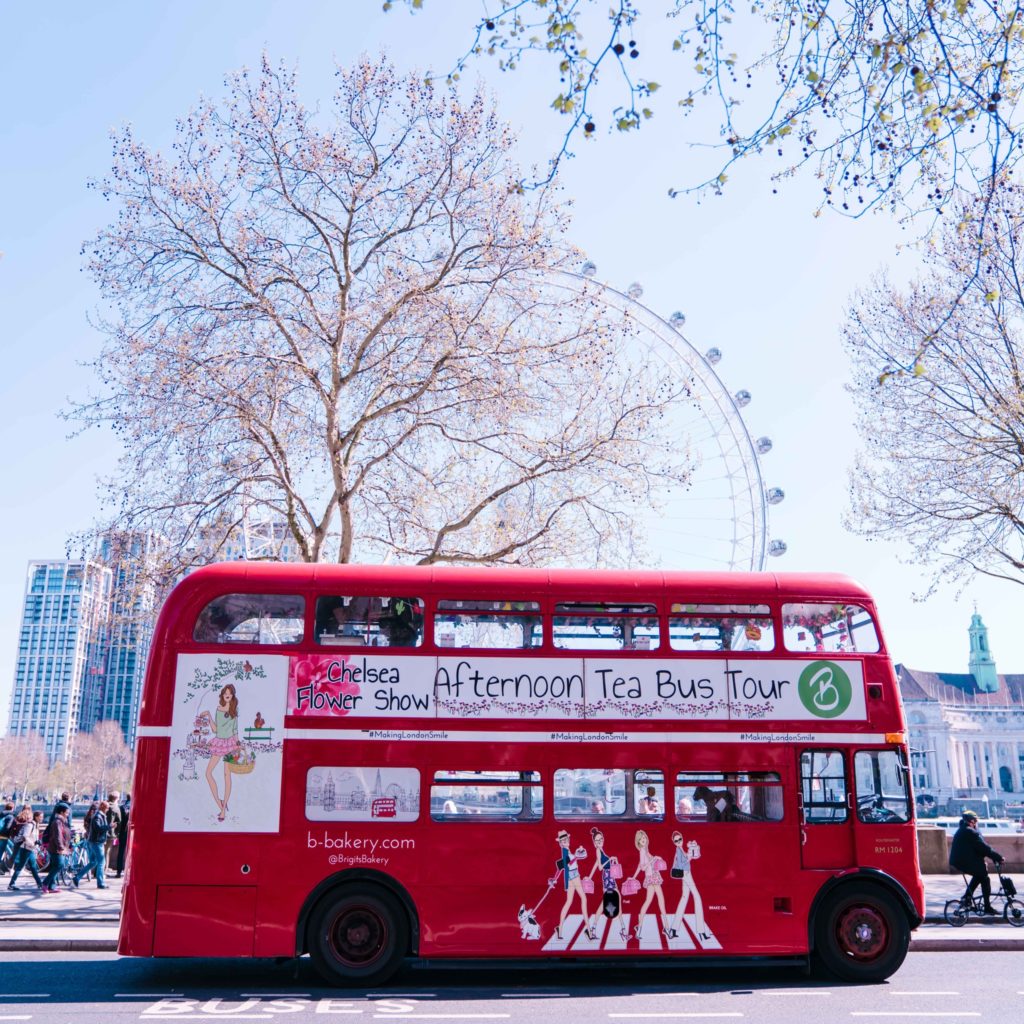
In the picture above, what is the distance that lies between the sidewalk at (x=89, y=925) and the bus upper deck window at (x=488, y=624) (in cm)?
706

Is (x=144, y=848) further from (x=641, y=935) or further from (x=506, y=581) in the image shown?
(x=641, y=935)

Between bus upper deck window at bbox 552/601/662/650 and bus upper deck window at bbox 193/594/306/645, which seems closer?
bus upper deck window at bbox 193/594/306/645

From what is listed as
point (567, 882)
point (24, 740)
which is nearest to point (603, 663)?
point (567, 882)

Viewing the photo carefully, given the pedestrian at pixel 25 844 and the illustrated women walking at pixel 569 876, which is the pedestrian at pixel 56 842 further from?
the illustrated women walking at pixel 569 876

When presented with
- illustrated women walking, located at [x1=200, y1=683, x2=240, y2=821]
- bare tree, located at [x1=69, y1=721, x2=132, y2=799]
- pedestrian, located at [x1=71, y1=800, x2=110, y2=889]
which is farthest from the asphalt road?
bare tree, located at [x1=69, y1=721, x2=132, y2=799]

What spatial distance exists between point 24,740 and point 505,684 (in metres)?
145

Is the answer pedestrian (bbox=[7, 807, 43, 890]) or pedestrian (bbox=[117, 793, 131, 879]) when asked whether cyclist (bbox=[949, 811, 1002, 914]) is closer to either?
pedestrian (bbox=[117, 793, 131, 879])

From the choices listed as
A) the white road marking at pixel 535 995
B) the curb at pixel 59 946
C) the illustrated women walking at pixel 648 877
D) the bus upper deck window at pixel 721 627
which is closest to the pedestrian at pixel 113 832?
the curb at pixel 59 946

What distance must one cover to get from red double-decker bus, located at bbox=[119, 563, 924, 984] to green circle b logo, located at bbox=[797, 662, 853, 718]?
2 centimetres

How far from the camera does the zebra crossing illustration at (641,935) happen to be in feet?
38.1

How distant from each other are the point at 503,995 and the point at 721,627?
15.1 feet

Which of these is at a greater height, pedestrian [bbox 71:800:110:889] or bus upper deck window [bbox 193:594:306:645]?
bus upper deck window [bbox 193:594:306:645]

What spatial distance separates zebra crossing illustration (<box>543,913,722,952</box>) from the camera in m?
11.6

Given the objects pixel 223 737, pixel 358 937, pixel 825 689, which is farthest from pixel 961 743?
pixel 223 737
